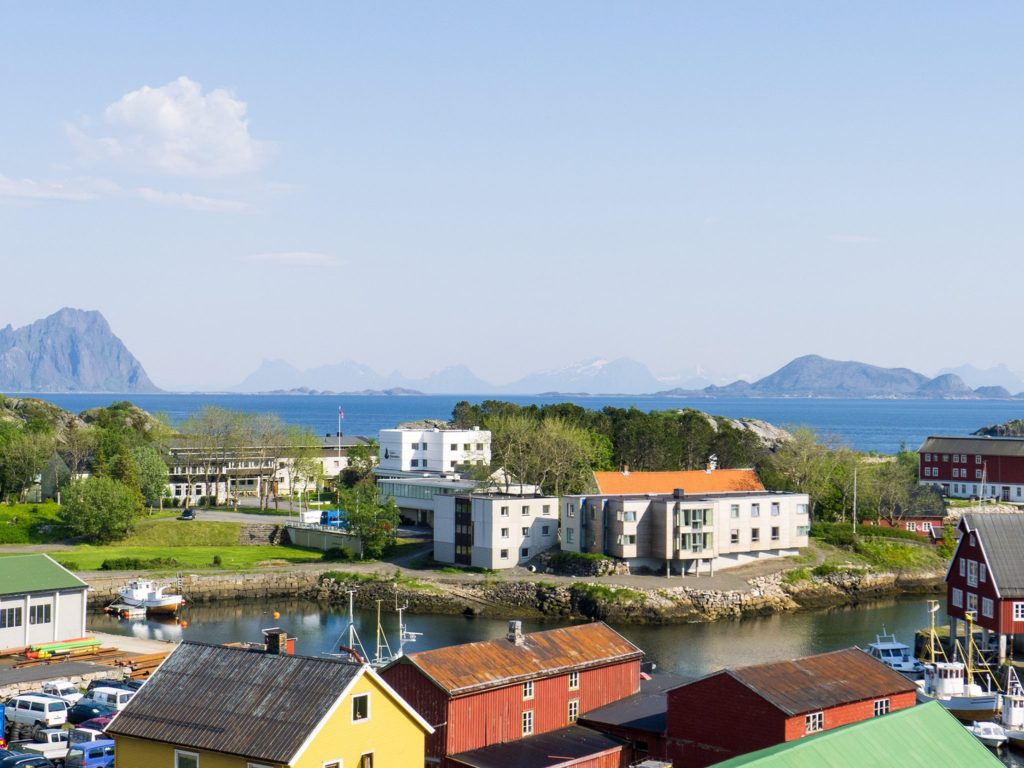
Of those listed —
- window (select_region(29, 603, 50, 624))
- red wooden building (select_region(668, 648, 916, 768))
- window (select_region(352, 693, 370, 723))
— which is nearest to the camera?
window (select_region(352, 693, 370, 723))

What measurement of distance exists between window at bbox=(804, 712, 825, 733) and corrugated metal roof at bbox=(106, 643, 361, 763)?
40.5ft

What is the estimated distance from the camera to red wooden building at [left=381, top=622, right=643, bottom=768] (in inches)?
1309

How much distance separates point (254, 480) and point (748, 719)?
285ft

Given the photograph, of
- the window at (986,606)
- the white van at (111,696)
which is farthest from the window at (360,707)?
the window at (986,606)

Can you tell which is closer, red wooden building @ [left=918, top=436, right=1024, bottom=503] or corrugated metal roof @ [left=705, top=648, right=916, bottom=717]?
corrugated metal roof @ [left=705, top=648, right=916, bottom=717]

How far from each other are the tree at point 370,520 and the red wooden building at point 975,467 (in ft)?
165

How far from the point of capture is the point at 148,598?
6688 centimetres

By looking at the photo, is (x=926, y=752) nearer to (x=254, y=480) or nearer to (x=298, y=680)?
(x=298, y=680)

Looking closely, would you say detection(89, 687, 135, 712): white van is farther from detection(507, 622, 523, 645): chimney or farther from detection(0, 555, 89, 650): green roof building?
detection(0, 555, 89, 650): green roof building

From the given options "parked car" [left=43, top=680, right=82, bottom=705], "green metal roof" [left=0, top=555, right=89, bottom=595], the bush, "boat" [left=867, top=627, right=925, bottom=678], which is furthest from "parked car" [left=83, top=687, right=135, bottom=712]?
the bush

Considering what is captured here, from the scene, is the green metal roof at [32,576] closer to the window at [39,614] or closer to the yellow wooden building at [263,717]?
the window at [39,614]

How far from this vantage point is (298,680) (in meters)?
26.4

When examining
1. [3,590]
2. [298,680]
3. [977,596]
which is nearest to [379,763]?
[298,680]

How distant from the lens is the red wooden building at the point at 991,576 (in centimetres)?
5162
